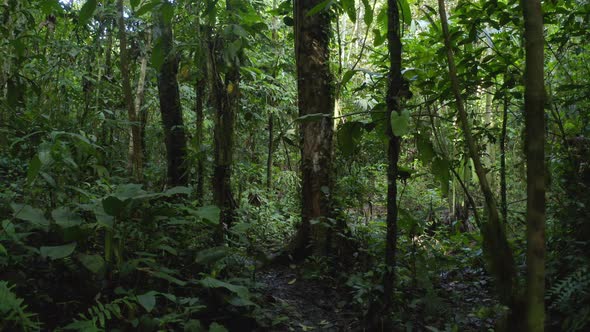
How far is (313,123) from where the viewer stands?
4695mm

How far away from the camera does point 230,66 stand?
3752mm

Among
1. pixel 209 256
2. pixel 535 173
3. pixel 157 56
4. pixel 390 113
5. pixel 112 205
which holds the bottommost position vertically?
pixel 209 256

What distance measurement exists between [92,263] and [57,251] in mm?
195

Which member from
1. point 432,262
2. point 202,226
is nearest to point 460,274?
point 432,262

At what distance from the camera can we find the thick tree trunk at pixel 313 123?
464 cm

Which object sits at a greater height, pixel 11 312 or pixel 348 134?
pixel 348 134

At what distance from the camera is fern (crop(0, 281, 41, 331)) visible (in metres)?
1.92

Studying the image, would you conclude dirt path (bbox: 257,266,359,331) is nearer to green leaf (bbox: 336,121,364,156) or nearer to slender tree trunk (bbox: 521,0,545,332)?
green leaf (bbox: 336,121,364,156)

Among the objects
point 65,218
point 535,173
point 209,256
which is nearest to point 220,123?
point 209,256

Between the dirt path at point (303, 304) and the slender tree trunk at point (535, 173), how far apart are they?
1926mm

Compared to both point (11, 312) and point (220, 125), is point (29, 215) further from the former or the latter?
point (220, 125)

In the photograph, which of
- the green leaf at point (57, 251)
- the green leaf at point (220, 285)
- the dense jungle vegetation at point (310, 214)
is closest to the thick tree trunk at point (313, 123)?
the dense jungle vegetation at point (310, 214)

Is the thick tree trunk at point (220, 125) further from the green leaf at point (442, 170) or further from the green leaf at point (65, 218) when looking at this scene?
the green leaf at point (442, 170)

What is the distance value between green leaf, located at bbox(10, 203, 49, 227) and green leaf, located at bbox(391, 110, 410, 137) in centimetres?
207
